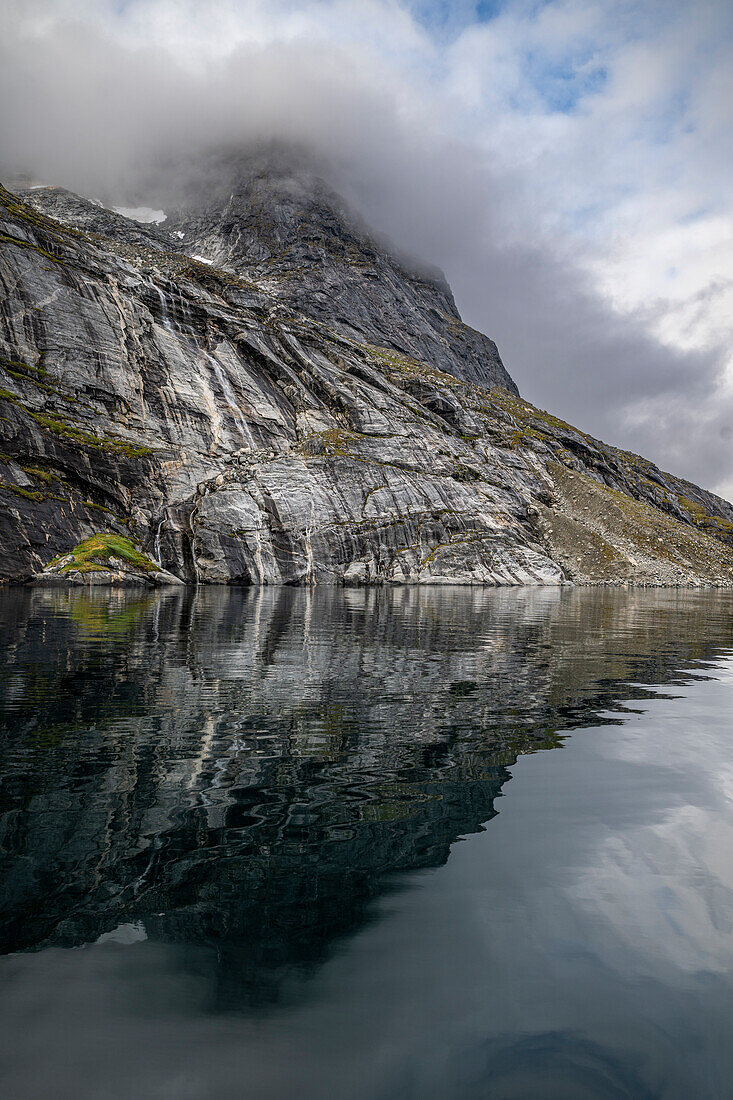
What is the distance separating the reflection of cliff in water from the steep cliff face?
53.5 meters

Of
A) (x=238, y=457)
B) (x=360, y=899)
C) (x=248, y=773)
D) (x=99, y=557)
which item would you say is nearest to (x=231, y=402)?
(x=238, y=457)

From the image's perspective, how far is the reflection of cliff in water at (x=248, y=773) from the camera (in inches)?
219

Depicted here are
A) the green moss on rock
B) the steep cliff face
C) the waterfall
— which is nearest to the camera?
the green moss on rock

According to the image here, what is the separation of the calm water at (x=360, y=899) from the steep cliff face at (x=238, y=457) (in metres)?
60.7

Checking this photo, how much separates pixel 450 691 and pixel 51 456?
76562 millimetres

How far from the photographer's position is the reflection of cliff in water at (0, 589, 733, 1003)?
5.56 metres

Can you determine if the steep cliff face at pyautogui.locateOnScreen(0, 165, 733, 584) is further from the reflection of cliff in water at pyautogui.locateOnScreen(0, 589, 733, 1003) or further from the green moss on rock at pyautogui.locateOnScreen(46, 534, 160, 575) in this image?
the reflection of cliff in water at pyautogui.locateOnScreen(0, 589, 733, 1003)

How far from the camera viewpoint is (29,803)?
784 centimetres

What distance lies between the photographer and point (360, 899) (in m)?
5.86

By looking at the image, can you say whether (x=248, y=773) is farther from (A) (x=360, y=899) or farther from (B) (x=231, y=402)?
(B) (x=231, y=402)

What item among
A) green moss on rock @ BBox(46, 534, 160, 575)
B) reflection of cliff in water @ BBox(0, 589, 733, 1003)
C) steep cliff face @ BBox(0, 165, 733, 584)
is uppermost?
steep cliff face @ BBox(0, 165, 733, 584)

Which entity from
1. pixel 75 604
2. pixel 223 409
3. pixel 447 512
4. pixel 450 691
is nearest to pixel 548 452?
pixel 447 512

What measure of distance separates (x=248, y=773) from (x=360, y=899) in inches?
154

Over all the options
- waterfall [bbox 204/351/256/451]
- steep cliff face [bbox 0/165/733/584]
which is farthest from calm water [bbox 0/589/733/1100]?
waterfall [bbox 204/351/256/451]
